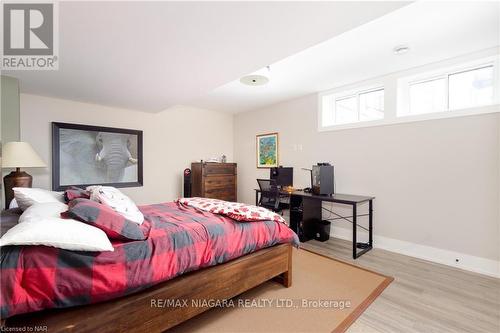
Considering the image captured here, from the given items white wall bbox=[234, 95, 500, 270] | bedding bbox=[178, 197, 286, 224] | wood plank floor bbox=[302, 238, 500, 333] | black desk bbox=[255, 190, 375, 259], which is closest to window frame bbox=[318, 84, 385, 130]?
white wall bbox=[234, 95, 500, 270]

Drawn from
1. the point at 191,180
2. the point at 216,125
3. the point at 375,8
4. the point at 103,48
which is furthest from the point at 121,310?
the point at 216,125

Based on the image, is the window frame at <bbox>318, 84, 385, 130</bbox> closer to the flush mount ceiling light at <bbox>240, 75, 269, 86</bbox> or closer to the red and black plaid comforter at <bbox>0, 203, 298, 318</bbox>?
the flush mount ceiling light at <bbox>240, 75, 269, 86</bbox>

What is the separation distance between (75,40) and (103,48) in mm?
196

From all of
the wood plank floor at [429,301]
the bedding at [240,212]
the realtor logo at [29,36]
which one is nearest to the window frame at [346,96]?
the wood plank floor at [429,301]

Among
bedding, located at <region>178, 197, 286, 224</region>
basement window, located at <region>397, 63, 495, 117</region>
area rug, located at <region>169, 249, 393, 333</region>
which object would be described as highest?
basement window, located at <region>397, 63, 495, 117</region>

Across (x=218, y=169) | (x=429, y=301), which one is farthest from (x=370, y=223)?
(x=218, y=169)

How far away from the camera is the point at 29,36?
1830 mm

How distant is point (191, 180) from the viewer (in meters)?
4.62

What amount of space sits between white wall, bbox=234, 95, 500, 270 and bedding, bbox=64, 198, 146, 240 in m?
3.16

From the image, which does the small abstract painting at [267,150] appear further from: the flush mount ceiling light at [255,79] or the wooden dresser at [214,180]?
the flush mount ceiling light at [255,79]

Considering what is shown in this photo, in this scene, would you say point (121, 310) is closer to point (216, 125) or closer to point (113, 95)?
point (113, 95)

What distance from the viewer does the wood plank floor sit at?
1.67 m

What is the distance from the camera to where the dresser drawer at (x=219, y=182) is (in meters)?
4.51

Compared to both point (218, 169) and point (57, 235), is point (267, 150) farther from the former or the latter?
point (57, 235)
